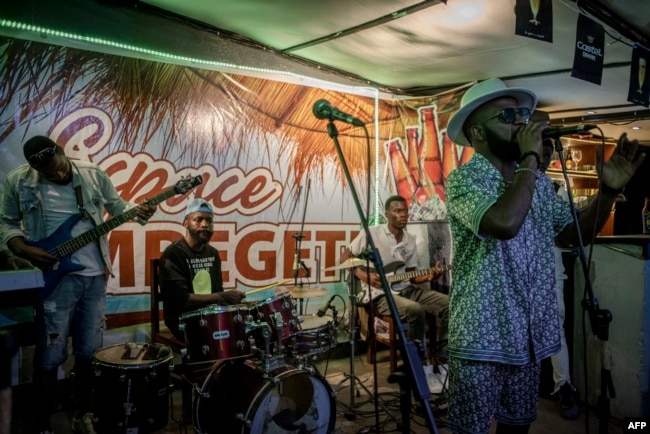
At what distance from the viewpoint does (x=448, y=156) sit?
245 inches

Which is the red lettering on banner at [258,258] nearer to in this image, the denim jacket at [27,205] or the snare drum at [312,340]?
the snare drum at [312,340]

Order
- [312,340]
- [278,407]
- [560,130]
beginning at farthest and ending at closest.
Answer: [312,340] → [278,407] → [560,130]

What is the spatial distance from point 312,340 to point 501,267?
8.18 ft

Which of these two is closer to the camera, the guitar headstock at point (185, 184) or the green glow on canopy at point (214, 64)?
the green glow on canopy at point (214, 64)

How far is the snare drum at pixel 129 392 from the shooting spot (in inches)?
133

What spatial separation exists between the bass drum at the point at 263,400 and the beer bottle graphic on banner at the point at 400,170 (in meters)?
3.81

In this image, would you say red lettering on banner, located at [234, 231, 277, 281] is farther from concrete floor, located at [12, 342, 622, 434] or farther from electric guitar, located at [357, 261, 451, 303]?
concrete floor, located at [12, 342, 622, 434]

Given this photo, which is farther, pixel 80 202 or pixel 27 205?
pixel 80 202

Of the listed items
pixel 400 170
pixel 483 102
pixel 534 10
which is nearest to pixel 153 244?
pixel 400 170

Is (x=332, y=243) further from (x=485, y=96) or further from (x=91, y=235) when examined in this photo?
(x=485, y=96)

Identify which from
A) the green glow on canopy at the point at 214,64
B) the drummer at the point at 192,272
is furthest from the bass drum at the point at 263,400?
the green glow on canopy at the point at 214,64

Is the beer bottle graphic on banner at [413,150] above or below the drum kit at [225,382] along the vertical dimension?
above

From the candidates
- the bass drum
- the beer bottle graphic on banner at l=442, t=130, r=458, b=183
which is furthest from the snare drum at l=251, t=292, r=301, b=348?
the beer bottle graphic on banner at l=442, t=130, r=458, b=183

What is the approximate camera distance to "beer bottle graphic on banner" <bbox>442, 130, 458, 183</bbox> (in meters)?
6.16
